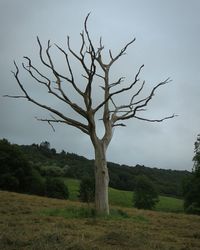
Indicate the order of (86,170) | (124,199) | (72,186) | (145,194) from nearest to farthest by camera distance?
(124,199) → (72,186) → (145,194) → (86,170)

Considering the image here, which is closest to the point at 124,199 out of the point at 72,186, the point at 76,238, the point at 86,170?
the point at 72,186

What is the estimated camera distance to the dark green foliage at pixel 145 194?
74.9 metres

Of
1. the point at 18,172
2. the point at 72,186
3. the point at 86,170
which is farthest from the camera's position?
the point at 86,170

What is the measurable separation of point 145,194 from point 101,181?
60.3 meters

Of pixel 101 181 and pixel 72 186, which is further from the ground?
pixel 72 186

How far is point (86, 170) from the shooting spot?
86.9 meters

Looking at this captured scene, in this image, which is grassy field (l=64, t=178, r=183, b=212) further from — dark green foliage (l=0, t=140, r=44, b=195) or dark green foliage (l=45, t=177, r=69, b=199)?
dark green foliage (l=0, t=140, r=44, b=195)

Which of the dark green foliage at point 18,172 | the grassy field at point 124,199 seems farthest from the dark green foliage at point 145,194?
the dark green foliage at point 18,172

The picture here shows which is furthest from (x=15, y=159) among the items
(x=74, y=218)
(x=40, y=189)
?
(x=74, y=218)

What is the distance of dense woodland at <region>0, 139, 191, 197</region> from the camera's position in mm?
79250

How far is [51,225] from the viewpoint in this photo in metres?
12.8

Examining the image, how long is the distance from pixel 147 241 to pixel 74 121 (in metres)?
8.79

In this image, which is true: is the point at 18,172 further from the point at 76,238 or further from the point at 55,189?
the point at 76,238

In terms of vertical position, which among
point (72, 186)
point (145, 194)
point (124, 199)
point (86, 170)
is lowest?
point (124, 199)
